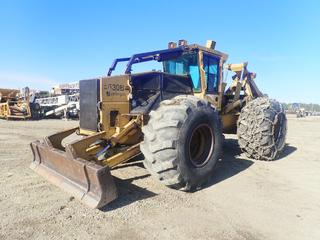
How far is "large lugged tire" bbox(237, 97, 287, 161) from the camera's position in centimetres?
678

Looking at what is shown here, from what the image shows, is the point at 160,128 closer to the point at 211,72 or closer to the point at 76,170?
the point at 76,170

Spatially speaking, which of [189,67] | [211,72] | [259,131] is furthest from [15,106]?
[259,131]

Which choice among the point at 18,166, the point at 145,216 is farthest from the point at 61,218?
the point at 18,166

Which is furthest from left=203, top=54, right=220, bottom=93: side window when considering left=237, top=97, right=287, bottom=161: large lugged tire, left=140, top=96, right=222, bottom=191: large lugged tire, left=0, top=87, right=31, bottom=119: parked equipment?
left=0, top=87, right=31, bottom=119: parked equipment

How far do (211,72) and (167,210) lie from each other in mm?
3784

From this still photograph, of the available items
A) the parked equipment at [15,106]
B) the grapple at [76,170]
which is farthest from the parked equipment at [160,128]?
the parked equipment at [15,106]

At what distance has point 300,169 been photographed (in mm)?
6484

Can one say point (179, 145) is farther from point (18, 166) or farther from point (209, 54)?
point (18, 166)

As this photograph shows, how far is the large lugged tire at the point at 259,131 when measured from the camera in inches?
267

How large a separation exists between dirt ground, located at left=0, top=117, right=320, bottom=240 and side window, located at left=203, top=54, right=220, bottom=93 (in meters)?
2.06

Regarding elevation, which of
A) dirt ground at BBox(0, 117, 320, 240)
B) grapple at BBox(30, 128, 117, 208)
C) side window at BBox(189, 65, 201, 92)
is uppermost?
side window at BBox(189, 65, 201, 92)

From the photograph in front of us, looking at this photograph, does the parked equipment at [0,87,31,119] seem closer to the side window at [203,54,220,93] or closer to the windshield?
the windshield

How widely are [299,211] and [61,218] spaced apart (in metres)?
3.25

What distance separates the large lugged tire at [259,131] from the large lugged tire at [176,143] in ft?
7.02
